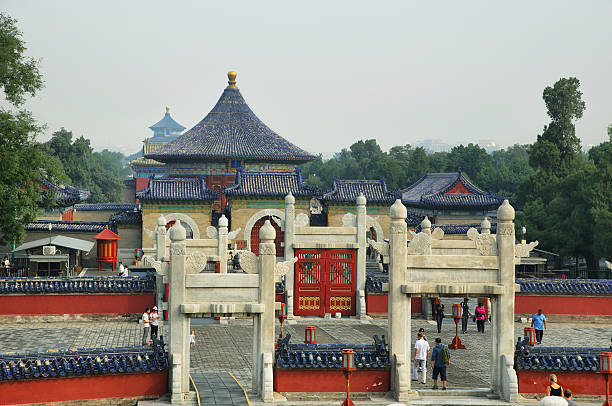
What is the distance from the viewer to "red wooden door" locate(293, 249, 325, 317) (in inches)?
1097

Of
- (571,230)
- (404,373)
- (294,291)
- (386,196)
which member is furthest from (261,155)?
(404,373)

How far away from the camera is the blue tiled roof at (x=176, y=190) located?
43312 millimetres

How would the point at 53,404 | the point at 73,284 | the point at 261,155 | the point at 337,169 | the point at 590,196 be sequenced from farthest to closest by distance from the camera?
1. the point at 337,169
2. the point at 261,155
3. the point at 590,196
4. the point at 73,284
5. the point at 53,404

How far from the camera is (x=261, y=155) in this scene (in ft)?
180

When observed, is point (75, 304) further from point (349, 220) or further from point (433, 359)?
point (433, 359)

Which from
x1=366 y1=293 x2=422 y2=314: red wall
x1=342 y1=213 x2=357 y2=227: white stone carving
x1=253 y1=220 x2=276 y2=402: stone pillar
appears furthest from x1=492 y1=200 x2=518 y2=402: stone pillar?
x1=342 y1=213 x2=357 y2=227: white stone carving

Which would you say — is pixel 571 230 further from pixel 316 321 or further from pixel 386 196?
pixel 316 321

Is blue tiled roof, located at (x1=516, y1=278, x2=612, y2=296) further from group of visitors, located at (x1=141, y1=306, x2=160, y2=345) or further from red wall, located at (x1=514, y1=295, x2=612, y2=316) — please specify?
group of visitors, located at (x1=141, y1=306, x2=160, y2=345)

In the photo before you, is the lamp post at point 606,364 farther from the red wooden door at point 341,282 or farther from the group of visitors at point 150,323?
the red wooden door at point 341,282

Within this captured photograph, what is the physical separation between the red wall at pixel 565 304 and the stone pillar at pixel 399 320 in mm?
12585

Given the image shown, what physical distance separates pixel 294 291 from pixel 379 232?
1687 centimetres

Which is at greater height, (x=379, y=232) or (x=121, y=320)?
(x=379, y=232)

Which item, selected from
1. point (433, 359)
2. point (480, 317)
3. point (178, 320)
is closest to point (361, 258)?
point (480, 317)

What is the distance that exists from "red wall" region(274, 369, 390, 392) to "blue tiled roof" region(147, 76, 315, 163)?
38.2 meters
